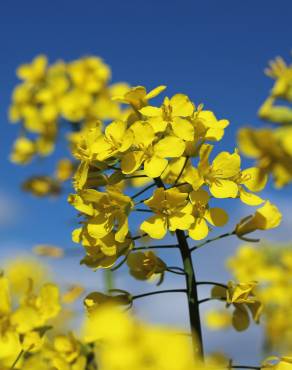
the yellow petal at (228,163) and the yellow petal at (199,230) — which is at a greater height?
the yellow petal at (228,163)

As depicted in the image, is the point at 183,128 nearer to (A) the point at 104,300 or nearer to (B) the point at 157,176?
(B) the point at 157,176

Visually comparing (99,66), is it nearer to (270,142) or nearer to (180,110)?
(180,110)

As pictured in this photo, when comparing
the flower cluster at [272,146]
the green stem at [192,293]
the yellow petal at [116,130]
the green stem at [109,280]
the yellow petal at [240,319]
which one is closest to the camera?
the flower cluster at [272,146]

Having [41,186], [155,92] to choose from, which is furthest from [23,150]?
[155,92]

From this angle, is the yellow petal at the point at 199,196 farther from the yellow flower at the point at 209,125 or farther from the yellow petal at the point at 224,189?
the yellow flower at the point at 209,125

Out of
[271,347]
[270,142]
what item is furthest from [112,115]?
[270,142]

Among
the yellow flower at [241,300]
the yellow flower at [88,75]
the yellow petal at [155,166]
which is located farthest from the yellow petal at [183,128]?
the yellow flower at [88,75]

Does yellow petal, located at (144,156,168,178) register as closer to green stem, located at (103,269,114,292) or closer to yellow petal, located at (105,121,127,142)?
yellow petal, located at (105,121,127,142)

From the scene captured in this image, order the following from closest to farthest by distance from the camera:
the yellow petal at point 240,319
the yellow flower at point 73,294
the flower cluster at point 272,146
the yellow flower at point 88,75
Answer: the flower cluster at point 272,146, the yellow petal at point 240,319, the yellow flower at point 73,294, the yellow flower at point 88,75
